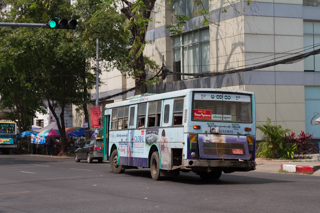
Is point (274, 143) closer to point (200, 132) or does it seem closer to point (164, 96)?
point (164, 96)

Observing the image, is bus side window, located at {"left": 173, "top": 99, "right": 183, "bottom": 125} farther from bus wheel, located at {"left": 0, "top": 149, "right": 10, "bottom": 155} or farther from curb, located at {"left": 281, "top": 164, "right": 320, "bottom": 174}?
bus wheel, located at {"left": 0, "top": 149, "right": 10, "bottom": 155}

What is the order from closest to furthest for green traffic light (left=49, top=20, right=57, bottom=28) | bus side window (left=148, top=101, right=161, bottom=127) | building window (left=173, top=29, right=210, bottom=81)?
green traffic light (left=49, top=20, right=57, bottom=28), bus side window (left=148, top=101, right=161, bottom=127), building window (left=173, top=29, right=210, bottom=81)

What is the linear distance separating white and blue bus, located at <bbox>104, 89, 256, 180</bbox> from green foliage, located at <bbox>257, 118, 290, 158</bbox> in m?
11.5

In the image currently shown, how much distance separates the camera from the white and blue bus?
676 inches

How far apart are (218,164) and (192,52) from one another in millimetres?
22941

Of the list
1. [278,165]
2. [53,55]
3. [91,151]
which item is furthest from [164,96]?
[53,55]

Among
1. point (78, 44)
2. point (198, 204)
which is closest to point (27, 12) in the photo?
point (78, 44)

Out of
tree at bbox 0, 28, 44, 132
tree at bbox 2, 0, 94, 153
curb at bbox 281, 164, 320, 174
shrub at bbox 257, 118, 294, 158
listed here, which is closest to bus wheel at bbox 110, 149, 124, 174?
curb at bbox 281, 164, 320, 174

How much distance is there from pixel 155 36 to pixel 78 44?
620cm

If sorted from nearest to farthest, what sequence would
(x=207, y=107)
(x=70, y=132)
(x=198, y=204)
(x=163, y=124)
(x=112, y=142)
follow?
(x=198, y=204)
(x=207, y=107)
(x=163, y=124)
(x=112, y=142)
(x=70, y=132)

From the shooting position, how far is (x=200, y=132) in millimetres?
17250

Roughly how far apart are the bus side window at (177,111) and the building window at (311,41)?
19.7 metres

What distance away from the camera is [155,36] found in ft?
141

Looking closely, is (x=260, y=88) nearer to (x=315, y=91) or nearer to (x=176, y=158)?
(x=315, y=91)
